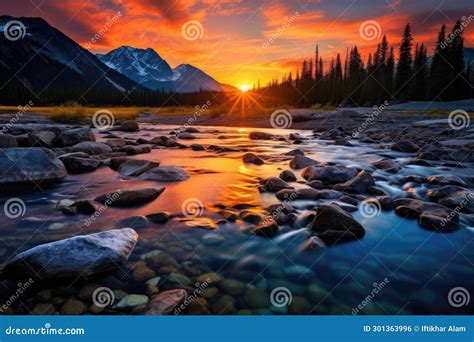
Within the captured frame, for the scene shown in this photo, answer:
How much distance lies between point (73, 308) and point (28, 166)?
557 centimetres

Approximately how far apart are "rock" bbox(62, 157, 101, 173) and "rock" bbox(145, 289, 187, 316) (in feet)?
21.6

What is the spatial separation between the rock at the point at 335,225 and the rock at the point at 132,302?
2312mm

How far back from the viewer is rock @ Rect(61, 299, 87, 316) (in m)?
2.68

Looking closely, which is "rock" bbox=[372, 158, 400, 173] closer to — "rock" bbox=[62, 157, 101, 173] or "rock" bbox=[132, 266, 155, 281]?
"rock" bbox=[132, 266, 155, 281]

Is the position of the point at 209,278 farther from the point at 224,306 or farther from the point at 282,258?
the point at 282,258

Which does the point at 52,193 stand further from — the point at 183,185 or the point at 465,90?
the point at 465,90

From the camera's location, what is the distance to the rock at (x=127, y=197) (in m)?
5.42

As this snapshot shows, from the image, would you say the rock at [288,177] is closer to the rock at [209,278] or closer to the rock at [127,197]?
the rock at [127,197]

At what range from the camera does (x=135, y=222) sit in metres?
4.56

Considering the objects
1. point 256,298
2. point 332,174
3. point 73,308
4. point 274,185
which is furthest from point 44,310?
point 332,174

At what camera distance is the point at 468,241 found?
416 centimetres

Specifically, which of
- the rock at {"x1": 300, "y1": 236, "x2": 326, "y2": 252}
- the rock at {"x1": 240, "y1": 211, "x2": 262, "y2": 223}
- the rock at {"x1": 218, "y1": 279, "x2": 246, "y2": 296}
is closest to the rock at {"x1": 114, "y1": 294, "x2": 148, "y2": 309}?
the rock at {"x1": 218, "y1": 279, "x2": 246, "y2": 296}

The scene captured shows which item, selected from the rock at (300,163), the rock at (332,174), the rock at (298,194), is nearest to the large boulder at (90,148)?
the rock at (300,163)

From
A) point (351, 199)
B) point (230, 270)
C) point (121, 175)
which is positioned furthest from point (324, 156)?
point (230, 270)
